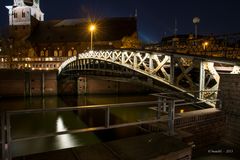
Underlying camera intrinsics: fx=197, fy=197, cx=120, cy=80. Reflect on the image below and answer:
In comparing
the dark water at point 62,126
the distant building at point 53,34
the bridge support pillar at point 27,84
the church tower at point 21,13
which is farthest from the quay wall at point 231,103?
the church tower at point 21,13

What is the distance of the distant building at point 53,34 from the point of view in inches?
2301

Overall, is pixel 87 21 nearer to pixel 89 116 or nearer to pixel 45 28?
pixel 45 28

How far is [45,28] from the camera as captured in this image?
65500mm

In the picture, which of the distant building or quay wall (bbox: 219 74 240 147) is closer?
quay wall (bbox: 219 74 240 147)

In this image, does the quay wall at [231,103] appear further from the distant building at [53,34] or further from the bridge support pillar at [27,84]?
the distant building at [53,34]

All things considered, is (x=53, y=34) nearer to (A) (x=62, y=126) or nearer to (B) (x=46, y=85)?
(B) (x=46, y=85)

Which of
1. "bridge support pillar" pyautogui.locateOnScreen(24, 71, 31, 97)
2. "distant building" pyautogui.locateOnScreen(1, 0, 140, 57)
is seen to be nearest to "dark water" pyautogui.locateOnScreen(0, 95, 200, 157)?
"bridge support pillar" pyautogui.locateOnScreen(24, 71, 31, 97)

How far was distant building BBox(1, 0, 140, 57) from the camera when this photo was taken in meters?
58.4

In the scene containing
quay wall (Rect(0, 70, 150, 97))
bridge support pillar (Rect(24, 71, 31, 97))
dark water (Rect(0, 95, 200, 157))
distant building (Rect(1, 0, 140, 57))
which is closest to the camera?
dark water (Rect(0, 95, 200, 157))

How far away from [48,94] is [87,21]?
131ft

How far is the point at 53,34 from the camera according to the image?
63594 mm

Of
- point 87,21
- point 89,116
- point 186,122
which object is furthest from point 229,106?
point 87,21

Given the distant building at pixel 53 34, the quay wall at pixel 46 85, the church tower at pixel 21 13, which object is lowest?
the quay wall at pixel 46 85

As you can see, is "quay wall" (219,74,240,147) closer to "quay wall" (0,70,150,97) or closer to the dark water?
the dark water
